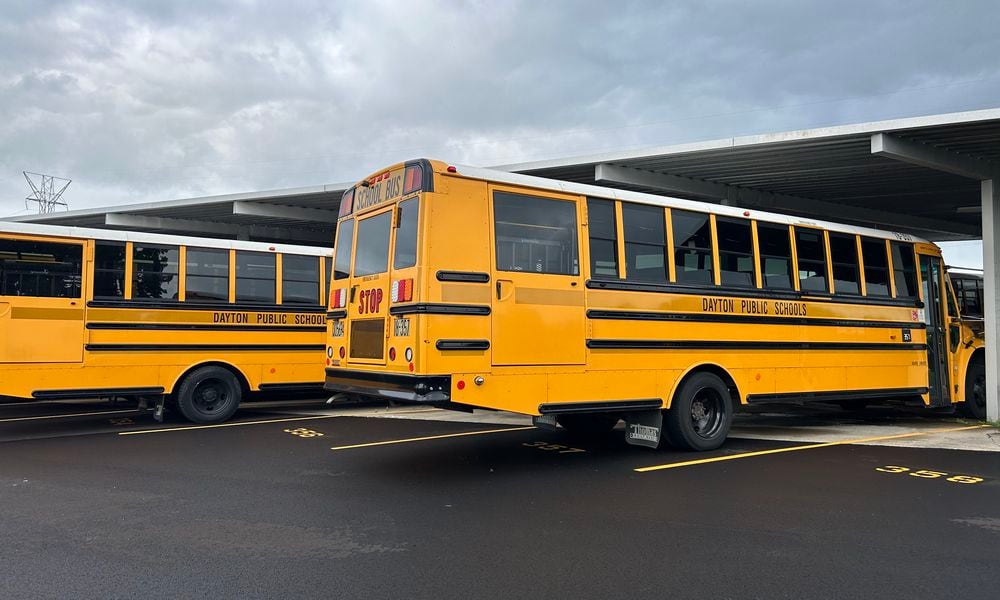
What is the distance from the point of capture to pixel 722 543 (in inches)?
189

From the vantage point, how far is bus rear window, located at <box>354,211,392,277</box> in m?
7.14

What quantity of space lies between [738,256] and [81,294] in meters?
8.66

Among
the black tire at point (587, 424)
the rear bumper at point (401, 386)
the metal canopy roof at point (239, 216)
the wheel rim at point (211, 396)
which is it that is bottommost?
the black tire at point (587, 424)

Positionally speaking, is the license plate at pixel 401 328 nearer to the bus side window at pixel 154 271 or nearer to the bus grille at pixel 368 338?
the bus grille at pixel 368 338

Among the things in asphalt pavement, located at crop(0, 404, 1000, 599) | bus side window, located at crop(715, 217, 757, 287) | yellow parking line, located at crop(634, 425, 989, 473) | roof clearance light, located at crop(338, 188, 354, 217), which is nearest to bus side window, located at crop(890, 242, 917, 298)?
yellow parking line, located at crop(634, 425, 989, 473)

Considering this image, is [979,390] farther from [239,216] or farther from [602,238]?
[239,216]

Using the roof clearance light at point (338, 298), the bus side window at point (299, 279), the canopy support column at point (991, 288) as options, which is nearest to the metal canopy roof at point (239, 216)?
the bus side window at point (299, 279)

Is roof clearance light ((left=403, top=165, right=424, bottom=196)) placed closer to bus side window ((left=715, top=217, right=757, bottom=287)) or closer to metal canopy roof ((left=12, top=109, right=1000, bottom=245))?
bus side window ((left=715, top=217, right=757, bottom=287))

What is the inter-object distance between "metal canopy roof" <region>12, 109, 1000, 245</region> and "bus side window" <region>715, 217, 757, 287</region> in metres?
3.87

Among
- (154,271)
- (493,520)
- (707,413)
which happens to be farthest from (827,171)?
(154,271)

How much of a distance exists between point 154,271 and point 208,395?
2044 mm

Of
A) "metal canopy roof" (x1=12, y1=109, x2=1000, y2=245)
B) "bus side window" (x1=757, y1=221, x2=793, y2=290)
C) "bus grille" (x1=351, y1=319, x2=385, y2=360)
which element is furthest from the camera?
"metal canopy roof" (x1=12, y1=109, x2=1000, y2=245)

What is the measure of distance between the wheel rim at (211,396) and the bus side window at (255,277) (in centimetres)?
135

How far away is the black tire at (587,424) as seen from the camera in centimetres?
928
